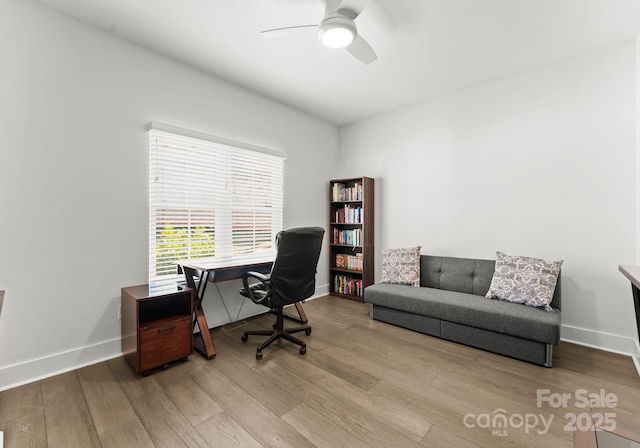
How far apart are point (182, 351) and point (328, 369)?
1.22m

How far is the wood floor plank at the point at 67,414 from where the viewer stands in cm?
151

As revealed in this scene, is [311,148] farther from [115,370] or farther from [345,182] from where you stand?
[115,370]

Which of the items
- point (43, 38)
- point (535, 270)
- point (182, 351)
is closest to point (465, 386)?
point (535, 270)

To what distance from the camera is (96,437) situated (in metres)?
1.54

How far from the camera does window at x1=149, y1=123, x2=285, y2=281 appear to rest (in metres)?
2.74

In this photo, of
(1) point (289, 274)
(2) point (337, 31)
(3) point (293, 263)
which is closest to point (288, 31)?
(2) point (337, 31)

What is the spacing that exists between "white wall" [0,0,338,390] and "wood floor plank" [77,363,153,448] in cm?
30

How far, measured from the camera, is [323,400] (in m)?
1.86

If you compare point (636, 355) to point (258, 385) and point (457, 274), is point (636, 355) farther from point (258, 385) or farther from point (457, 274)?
point (258, 385)

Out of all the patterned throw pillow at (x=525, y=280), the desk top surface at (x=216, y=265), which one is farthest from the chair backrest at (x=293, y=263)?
the patterned throw pillow at (x=525, y=280)

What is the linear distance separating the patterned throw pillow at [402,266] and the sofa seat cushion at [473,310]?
5.2 inches

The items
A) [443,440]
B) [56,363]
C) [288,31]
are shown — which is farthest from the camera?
[56,363]

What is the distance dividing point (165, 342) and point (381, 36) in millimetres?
3160

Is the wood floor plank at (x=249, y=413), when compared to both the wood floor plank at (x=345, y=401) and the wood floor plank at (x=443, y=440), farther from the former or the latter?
the wood floor plank at (x=443, y=440)
